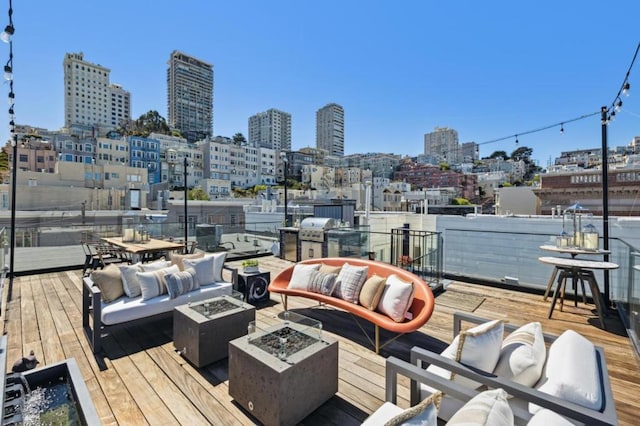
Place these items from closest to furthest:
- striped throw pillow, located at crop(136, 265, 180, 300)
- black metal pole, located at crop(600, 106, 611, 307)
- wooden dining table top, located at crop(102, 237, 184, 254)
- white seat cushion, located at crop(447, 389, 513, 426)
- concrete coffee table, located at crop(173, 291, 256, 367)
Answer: white seat cushion, located at crop(447, 389, 513, 426)
concrete coffee table, located at crop(173, 291, 256, 367)
striped throw pillow, located at crop(136, 265, 180, 300)
black metal pole, located at crop(600, 106, 611, 307)
wooden dining table top, located at crop(102, 237, 184, 254)

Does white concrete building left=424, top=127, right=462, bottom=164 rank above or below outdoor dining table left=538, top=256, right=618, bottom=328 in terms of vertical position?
above

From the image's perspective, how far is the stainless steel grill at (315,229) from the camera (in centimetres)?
642

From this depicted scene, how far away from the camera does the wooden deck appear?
2002 mm

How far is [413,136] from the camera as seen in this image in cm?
2748

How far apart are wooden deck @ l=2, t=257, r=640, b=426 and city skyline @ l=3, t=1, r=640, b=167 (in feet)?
10.4

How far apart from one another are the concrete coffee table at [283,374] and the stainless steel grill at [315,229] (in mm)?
4182

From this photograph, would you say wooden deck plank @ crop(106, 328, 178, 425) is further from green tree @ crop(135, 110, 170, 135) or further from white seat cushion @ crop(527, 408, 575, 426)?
green tree @ crop(135, 110, 170, 135)

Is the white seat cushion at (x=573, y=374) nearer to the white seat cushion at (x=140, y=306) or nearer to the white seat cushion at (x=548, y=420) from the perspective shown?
the white seat cushion at (x=548, y=420)

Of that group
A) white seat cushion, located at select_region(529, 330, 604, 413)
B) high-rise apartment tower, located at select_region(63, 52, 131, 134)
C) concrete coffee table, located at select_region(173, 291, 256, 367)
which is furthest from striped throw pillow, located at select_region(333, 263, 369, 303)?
high-rise apartment tower, located at select_region(63, 52, 131, 134)

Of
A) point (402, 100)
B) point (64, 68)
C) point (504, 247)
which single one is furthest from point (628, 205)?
point (64, 68)

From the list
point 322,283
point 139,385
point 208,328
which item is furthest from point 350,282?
point 139,385

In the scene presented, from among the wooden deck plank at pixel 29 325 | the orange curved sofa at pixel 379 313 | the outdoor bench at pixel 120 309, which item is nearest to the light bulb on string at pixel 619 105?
the orange curved sofa at pixel 379 313

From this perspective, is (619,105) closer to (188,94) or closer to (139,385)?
(139,385)

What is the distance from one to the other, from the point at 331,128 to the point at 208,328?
3440 inches
